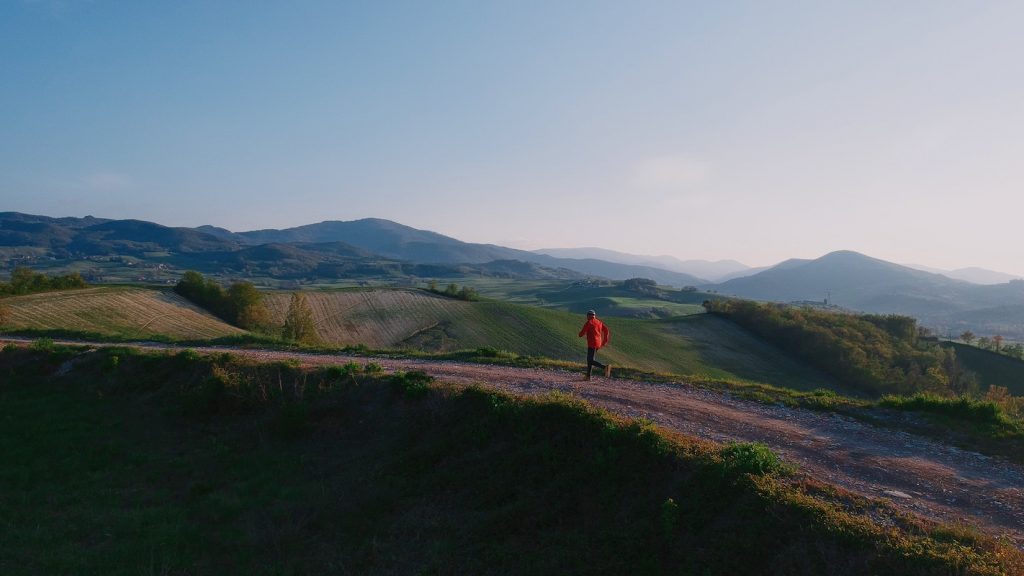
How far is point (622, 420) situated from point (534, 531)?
9.97 feet

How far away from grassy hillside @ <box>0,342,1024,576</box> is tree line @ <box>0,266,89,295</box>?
4631cm

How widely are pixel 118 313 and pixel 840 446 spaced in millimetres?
57339

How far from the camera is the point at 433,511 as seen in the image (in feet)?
33.8

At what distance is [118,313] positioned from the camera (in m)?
49.2

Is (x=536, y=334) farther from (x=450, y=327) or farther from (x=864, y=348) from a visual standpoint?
(x=864, y=348)

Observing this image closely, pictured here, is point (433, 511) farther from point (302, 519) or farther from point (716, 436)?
point (716, 436)

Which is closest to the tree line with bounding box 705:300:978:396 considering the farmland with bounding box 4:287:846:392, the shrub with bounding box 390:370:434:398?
the farmland with bounding box 4:287:846:392

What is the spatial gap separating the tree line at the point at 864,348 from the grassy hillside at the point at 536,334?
2.83 m

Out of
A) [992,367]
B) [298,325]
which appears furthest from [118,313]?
[992,367]

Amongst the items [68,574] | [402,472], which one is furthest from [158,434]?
[402,472]

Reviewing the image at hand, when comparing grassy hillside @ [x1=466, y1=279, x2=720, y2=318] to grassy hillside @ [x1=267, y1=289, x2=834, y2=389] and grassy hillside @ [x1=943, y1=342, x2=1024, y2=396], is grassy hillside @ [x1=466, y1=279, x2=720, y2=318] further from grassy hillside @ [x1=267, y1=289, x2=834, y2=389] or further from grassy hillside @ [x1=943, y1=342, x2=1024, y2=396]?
grassy hillside @ [x1=943, y1=342, x2=1024, y2=396]

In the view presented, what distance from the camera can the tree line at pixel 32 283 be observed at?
166 ft

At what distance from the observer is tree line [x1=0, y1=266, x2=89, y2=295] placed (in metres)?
50.5

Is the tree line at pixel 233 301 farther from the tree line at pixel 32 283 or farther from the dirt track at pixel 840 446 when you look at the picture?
the dirt track at pixel 840 446
